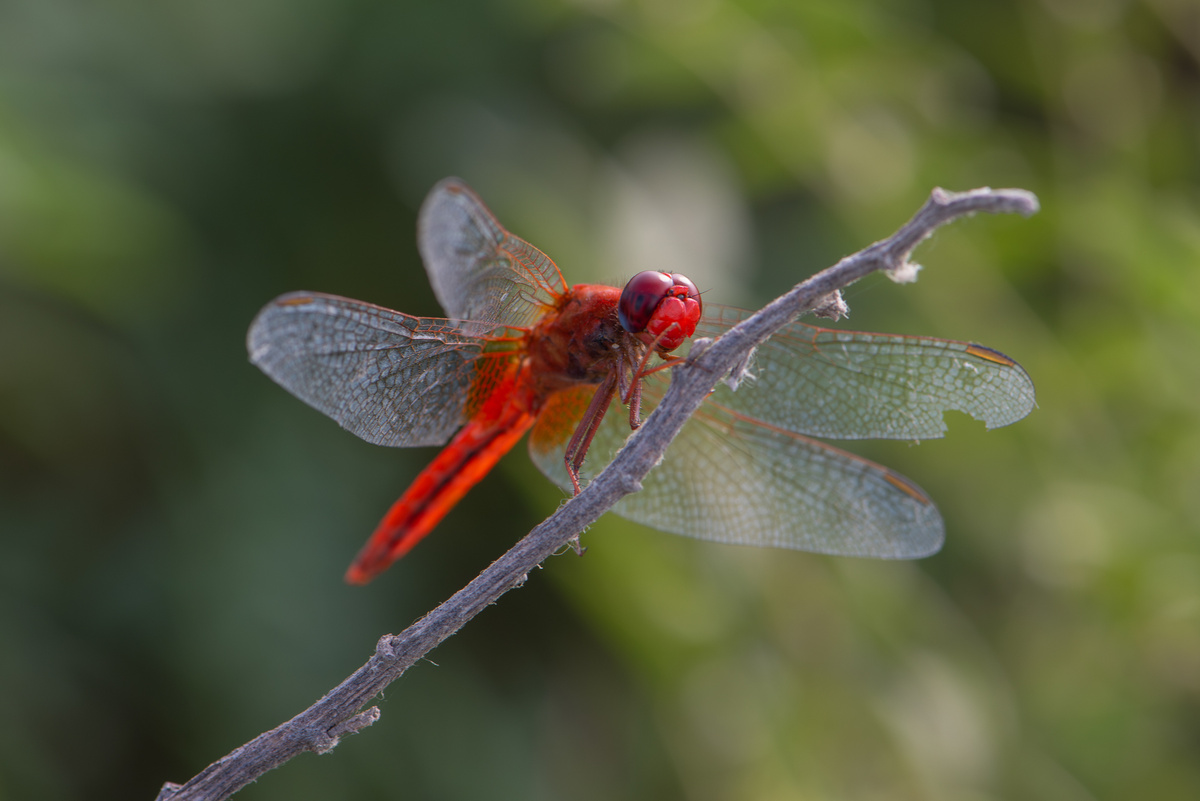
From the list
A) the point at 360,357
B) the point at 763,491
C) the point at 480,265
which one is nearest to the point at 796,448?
the point at 763,491

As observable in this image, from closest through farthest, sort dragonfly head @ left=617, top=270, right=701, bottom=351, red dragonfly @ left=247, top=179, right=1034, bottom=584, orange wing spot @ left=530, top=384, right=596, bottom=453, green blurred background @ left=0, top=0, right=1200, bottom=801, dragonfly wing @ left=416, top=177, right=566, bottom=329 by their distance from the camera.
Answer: dragonfly head @ left=617, top=270, right=701, bottom=351
red dragonfly @ left=247, top=179, right=1034, bottom=584
dragonfly wing @ left=416, top=177, right=566, bottom=329
orange wing spot @ left=530, top=384, right=596, bottom=453
green blurred background @ left=0, top=0, right=1200, bottom=801

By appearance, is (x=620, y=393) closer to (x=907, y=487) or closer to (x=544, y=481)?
(x=907, y=487)

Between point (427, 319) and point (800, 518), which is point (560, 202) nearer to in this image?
point (427, 319)

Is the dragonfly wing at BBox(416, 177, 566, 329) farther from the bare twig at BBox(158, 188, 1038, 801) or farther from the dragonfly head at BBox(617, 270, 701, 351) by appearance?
the bare twig at BBox(158, 188, 1038, 801)

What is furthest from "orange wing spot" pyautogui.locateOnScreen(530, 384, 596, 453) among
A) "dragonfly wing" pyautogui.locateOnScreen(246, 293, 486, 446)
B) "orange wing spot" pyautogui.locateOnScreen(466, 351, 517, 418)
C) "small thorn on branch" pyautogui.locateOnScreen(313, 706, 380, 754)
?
"small thorn on branch" pyautogui.locateOnScreen(313, 706, 380, 754)

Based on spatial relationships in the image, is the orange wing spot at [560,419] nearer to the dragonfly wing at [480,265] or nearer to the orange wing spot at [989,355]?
the dragonfly wing at [480,265]

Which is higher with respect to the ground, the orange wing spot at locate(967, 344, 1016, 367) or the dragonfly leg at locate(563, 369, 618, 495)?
the orange wing spot at locate(967, 344, 1016, 367)

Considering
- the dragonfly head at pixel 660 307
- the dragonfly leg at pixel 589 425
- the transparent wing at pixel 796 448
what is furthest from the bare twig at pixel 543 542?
the transparent wing at pixel 796 448
